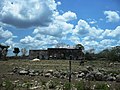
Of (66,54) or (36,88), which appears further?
(66,54)

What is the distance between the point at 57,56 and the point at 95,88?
10436 centimetres

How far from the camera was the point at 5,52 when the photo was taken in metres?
93.1

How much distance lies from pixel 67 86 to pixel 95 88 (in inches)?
79.2

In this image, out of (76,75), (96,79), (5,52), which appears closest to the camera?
(96,79)

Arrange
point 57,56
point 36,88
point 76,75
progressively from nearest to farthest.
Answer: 1. point 36,88
2. point 76,75
3. point 57,56

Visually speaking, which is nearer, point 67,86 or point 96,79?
point 67,86

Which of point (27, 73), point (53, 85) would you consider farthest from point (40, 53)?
point (53, 85)

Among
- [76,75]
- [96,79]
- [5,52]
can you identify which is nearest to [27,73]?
[76,75]

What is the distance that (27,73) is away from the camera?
97.7 feet

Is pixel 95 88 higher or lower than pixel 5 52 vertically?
lower

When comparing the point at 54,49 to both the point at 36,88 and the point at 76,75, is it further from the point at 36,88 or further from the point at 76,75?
the point at 36,88

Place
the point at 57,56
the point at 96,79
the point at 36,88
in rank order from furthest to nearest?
the point at 57,56 < the point at 96,79 < the point at 36,88

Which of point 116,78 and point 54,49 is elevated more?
point 54,49

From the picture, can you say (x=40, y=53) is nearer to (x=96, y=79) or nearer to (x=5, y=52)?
(x=5, y=52)
